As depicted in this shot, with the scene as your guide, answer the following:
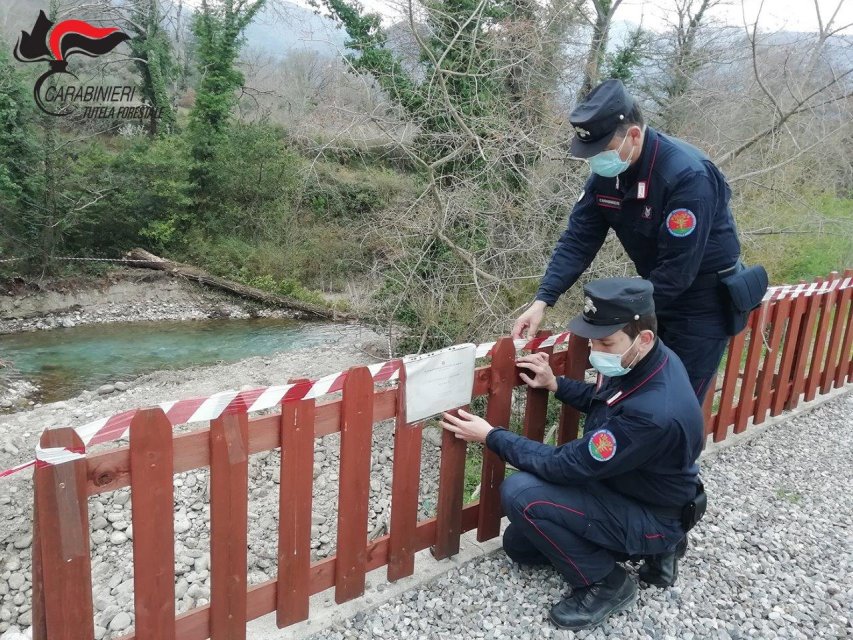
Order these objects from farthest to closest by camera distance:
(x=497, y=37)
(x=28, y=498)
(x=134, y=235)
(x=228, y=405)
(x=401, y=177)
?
1. (x=134, y=235)
2. (x=401, y=177)
3. (x=497, y=37)
4. (x=28, y=498)
5. (x=228, y=405)

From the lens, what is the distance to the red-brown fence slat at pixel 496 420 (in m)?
2.57

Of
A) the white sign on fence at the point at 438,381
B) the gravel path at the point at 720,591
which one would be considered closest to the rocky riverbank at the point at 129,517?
the gravel path at the point at 720,591

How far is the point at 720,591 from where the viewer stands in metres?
2.53

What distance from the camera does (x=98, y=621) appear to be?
341cm

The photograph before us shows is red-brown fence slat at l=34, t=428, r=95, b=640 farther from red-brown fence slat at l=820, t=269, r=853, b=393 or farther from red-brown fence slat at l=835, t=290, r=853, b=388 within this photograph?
red-brown fence slat at l=835, t=290, r=853, b=388

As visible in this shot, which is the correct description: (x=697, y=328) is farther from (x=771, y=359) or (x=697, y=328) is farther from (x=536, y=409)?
(x=771, y=359)

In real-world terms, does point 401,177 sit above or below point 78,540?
above

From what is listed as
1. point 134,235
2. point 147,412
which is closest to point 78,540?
point 147,412

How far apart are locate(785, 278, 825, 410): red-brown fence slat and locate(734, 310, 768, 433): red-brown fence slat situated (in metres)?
0.52

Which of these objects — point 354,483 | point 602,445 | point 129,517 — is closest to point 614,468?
point 602,445

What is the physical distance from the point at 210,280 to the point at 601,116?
1540 cm

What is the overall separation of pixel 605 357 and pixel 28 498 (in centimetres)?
532

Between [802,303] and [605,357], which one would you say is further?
[802,303]

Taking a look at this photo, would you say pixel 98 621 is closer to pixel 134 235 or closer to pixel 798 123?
pixel 798 123
